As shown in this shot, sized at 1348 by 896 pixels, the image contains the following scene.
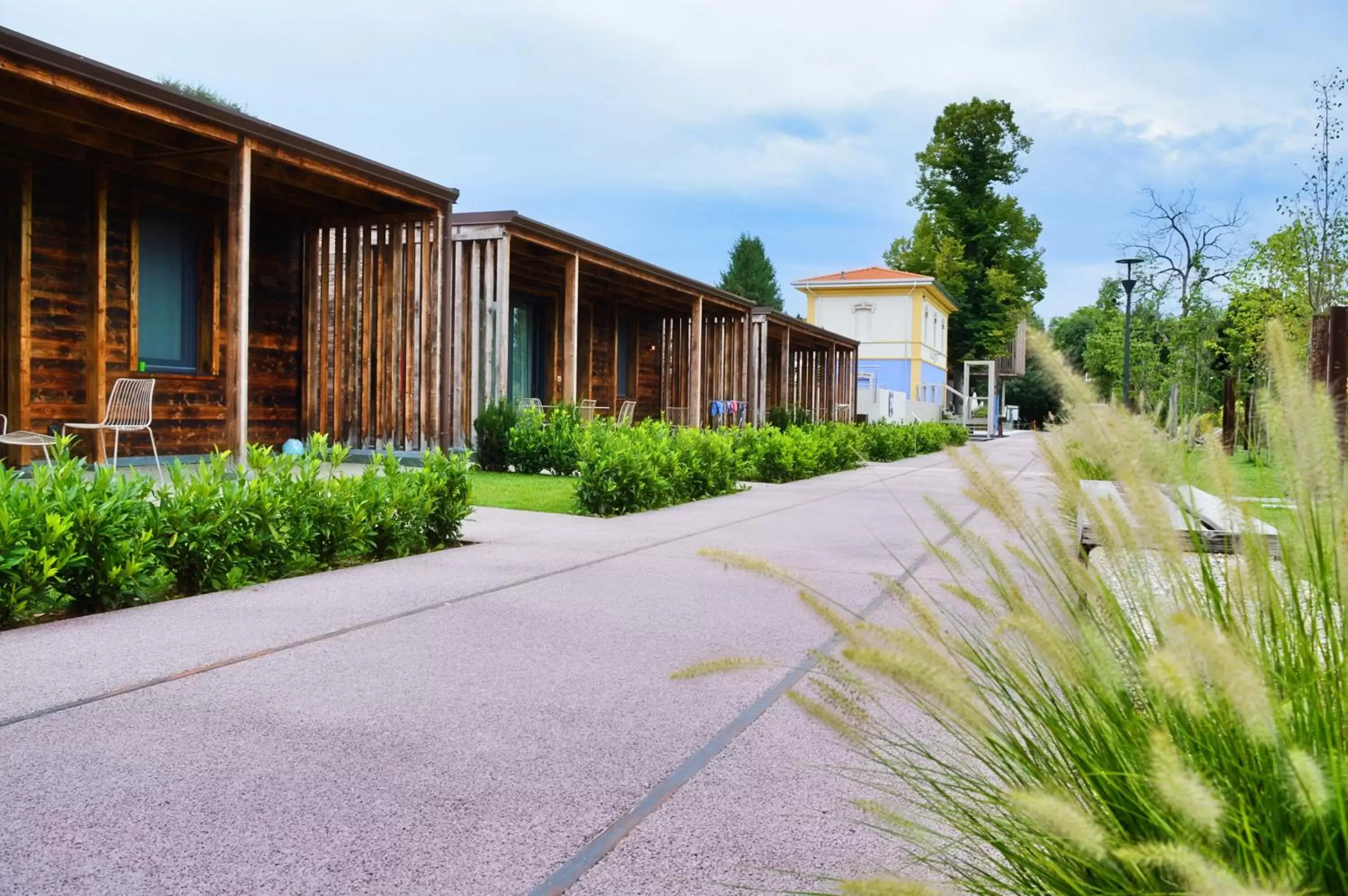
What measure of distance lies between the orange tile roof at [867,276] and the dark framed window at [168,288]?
3031cm

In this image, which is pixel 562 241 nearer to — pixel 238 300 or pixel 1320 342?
pixel 238 300

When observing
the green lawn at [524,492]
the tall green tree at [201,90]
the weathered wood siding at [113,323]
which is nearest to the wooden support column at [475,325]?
the green lawn at [524,492]

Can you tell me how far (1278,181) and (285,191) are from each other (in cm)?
1737

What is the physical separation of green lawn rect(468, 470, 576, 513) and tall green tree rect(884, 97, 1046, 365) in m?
37.0

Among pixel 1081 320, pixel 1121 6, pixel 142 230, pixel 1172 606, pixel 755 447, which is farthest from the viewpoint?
pixel 1081 320

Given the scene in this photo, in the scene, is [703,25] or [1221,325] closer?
[703,25]

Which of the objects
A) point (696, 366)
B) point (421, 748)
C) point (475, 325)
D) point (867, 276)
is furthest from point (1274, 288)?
point (421, 748)

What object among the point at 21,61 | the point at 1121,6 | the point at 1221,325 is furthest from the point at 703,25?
the point at 1221,325

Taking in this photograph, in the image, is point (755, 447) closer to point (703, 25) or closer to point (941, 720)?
point (703, 25)

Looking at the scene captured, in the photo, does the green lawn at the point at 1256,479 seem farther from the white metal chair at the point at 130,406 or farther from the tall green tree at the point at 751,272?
the tall green tree at the point at 751,272

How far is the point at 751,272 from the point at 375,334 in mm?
47222

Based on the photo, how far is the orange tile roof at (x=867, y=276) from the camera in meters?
37.8

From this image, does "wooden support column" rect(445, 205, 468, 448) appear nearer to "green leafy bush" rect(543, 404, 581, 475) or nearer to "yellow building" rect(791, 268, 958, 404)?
"green leafy bush" rect(543, 404, 581, 475)

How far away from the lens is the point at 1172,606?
131 centimetres
